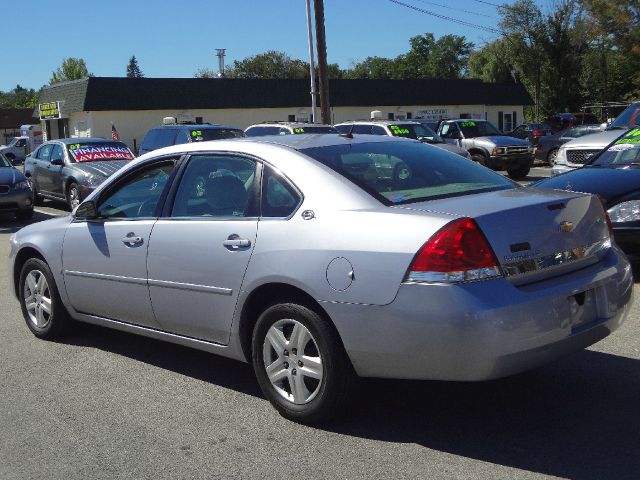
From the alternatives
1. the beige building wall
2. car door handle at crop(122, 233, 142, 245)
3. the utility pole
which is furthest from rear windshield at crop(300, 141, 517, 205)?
the beige building wall

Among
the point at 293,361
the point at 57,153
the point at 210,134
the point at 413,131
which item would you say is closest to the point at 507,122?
the point at 413,131

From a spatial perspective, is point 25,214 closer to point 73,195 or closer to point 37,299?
point 73,195

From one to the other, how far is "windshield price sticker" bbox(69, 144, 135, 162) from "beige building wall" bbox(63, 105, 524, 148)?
868 inches

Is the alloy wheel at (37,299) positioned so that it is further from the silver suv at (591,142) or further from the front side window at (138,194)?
the silver suv at (591,142)

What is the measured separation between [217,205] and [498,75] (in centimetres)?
6275

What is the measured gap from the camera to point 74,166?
53.5ft

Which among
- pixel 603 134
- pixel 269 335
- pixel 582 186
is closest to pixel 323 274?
pixel 269 335

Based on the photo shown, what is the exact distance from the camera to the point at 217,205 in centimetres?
476

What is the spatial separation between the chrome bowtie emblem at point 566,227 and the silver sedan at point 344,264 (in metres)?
0.01

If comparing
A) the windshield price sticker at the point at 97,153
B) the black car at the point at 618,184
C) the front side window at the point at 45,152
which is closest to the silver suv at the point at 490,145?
the windshield price sticker at the point at 97,153

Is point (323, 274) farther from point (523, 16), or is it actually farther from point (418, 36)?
point (418, 36)

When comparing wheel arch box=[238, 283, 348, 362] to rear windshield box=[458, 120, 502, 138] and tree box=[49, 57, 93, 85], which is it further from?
tree box=[49, 57, 93, 85]

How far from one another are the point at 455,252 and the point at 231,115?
40.2m

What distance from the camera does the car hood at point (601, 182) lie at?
24.8ft
